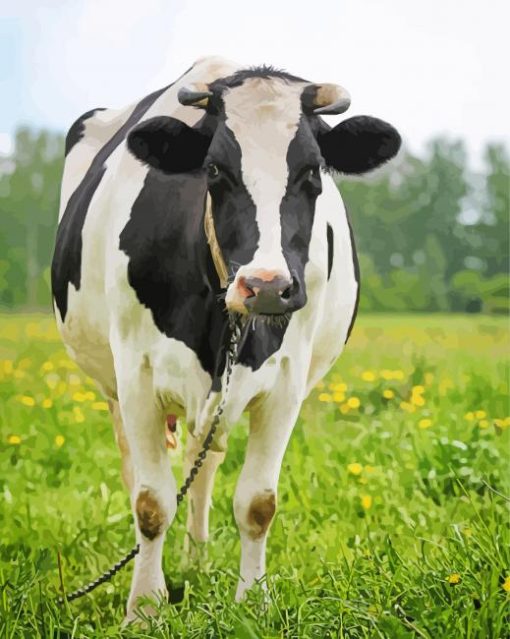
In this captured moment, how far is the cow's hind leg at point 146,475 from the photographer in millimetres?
3676

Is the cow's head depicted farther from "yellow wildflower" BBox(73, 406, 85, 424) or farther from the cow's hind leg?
"yellow wildflower" BBox(73, 406, 85, 424)

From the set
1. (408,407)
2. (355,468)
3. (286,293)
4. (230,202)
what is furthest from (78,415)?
(286,293)

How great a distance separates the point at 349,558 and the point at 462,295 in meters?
20.6

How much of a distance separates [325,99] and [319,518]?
2181 mm

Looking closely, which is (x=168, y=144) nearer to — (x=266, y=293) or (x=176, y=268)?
Result: (x=176, y=268)

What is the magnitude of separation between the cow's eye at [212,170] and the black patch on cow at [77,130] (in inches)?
82.7

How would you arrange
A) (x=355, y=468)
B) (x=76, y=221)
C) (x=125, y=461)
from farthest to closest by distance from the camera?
(x=355, y=468), (x=125, y=461), (x=76, y=221)

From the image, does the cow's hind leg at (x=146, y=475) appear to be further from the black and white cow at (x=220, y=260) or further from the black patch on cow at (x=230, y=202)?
the black patch on cow at (x=230, y=202)

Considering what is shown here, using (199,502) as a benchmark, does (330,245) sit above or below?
above

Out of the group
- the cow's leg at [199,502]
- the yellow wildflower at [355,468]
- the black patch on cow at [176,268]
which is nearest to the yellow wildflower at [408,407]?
the yellow wildflower at [355,468]

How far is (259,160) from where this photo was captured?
9.93 feet

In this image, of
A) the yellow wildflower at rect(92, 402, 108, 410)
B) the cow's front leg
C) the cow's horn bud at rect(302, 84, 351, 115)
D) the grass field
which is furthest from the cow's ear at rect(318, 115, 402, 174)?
the yellow wildflower at rect(92, 402, 108, 410)

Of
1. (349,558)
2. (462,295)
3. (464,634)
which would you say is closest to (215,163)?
(464,634)

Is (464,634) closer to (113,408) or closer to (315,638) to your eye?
(315,638)
